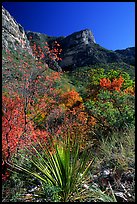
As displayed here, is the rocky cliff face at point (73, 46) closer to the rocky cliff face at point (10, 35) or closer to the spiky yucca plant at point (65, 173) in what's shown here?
the rocky cliff face at point (10, 35)

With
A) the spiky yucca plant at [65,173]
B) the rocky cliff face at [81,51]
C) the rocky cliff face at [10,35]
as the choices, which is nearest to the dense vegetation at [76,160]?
the spiky yucca plant at [65,173]

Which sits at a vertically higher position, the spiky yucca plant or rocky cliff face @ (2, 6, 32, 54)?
rocky cliff face @ (2, 6, 32, 54)

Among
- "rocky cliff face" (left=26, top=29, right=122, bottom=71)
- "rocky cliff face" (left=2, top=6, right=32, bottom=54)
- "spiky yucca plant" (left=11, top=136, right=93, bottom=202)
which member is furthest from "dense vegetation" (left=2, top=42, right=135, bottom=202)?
"rocky cliff face" (left=26, top=29, right=122, bottom=71)

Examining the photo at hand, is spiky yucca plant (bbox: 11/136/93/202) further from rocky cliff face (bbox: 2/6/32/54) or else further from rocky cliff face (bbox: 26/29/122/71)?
rocky cliff face (bbox: 26/29/122/71)

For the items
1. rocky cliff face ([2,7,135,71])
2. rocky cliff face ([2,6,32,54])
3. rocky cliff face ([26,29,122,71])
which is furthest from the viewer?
rocky cliff face ([26,29,122,71])

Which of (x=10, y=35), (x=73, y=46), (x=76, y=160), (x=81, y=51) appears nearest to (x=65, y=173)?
(x=76, y=160)

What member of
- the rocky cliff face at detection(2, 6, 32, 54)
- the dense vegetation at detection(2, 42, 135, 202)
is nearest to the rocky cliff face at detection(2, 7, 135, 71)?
the rocky cliff face at detection(2, 6, 32, 54)

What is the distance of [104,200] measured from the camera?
9.97 ft

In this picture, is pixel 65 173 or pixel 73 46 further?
pixel 73 46

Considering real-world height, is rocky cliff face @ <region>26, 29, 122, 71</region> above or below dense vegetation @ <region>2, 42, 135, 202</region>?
above

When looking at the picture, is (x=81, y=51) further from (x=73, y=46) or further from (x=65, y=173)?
(x=65, y=173)

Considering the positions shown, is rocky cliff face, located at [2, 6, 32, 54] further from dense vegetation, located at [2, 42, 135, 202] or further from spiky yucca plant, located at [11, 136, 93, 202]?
spiky yucca plant, located at [11, 136, 93, 202]

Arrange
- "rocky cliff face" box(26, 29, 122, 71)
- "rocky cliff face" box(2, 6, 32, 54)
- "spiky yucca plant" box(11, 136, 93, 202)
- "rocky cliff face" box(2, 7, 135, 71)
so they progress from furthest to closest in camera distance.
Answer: "rocky cliff face" box(26, 29, 122, 71) < "rocky cliff face" box(2, 7, 135, 71) < "rocky cliff face" box(2, 6, 32, 54) < "spiky yucca plant" box(11, 136, 93, 202)

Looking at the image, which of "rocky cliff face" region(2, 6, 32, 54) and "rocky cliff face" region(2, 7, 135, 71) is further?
"rocky cliff face" region(2, 7, 135, 71)
